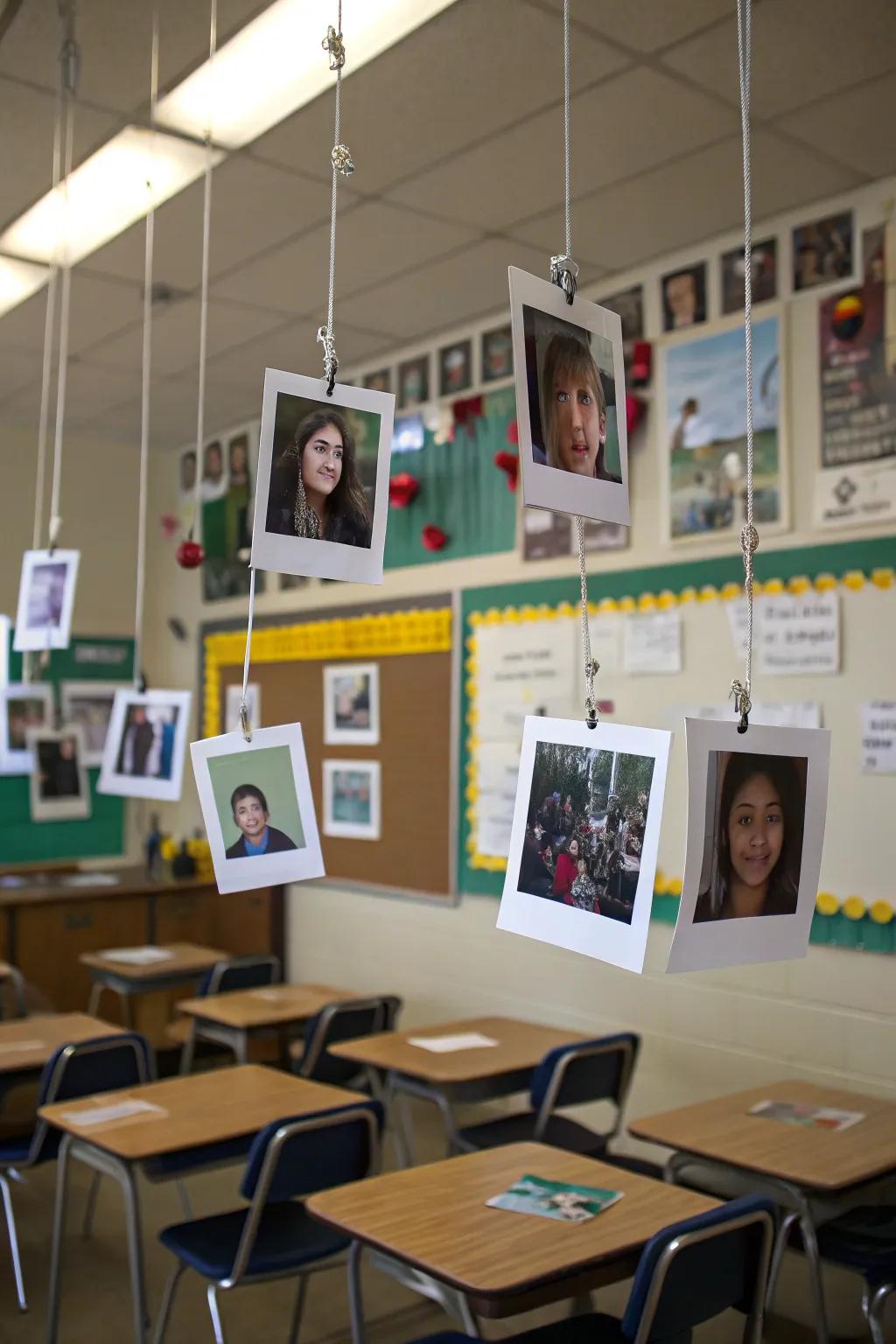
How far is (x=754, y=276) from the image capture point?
13.1 ft

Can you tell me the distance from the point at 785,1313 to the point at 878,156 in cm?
333

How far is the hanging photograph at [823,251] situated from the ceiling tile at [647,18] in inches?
41.6

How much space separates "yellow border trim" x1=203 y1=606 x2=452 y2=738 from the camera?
17.3ft

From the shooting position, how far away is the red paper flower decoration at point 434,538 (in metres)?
5.18

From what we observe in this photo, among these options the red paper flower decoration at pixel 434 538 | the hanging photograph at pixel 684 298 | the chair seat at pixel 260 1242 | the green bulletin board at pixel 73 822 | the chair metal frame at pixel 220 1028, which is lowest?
the chair seat at pixel 260 1242

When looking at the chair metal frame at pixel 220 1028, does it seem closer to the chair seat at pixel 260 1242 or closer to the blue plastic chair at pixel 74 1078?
the blue plastic chair at pixel 74 1078

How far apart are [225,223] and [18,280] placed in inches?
42.2

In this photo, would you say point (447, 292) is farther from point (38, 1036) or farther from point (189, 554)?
point (38, 1036)

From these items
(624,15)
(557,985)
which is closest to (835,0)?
(624,15)

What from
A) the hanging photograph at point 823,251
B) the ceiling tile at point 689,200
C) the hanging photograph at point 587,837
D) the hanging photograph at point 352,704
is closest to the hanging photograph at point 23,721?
the hanging photograph at point 352,704

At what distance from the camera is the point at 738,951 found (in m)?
1.41

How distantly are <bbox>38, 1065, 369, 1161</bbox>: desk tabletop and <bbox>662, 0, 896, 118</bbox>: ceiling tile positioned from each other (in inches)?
109

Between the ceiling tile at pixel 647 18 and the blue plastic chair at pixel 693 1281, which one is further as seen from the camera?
the ceiling tile at pixel 647 18

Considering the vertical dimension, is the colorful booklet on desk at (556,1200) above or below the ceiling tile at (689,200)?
below
